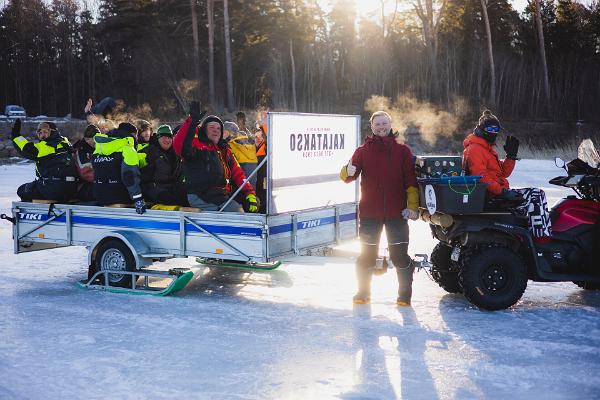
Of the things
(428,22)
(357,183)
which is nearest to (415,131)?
(428,22)

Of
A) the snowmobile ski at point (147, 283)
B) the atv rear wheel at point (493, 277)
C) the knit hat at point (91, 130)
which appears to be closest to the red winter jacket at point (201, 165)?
the snowmobile ski at point (147, 283)

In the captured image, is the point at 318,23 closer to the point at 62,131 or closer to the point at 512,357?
the point at 62,131

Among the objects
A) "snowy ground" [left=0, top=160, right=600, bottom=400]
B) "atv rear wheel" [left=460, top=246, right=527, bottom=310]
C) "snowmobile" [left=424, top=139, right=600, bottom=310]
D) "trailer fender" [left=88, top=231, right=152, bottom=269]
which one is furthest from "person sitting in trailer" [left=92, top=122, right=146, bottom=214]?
"atv rear wheel" [left=460, top=246, right=527, bottom=310]

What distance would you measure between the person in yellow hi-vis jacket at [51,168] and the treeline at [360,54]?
27671mm

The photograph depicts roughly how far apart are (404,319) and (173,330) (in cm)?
183

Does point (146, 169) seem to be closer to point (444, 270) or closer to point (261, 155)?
point (261, 155)

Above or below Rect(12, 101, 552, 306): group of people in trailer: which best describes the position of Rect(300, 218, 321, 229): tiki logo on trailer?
below

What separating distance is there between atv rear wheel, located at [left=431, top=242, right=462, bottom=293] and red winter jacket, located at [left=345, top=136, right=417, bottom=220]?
2.55 feet

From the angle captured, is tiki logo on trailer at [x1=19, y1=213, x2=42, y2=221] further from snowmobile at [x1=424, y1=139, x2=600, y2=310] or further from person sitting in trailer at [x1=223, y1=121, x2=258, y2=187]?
snowmobile at [x1=424, y1=139, x2=600, y2=310]

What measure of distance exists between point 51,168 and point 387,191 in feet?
12.7

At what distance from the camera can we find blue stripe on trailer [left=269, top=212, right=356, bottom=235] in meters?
A: 6.15

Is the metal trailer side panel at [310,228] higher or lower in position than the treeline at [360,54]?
lower

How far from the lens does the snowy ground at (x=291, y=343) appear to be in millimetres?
4051

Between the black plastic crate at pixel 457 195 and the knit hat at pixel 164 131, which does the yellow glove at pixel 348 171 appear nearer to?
the black plastic crate at pixel 457 195
